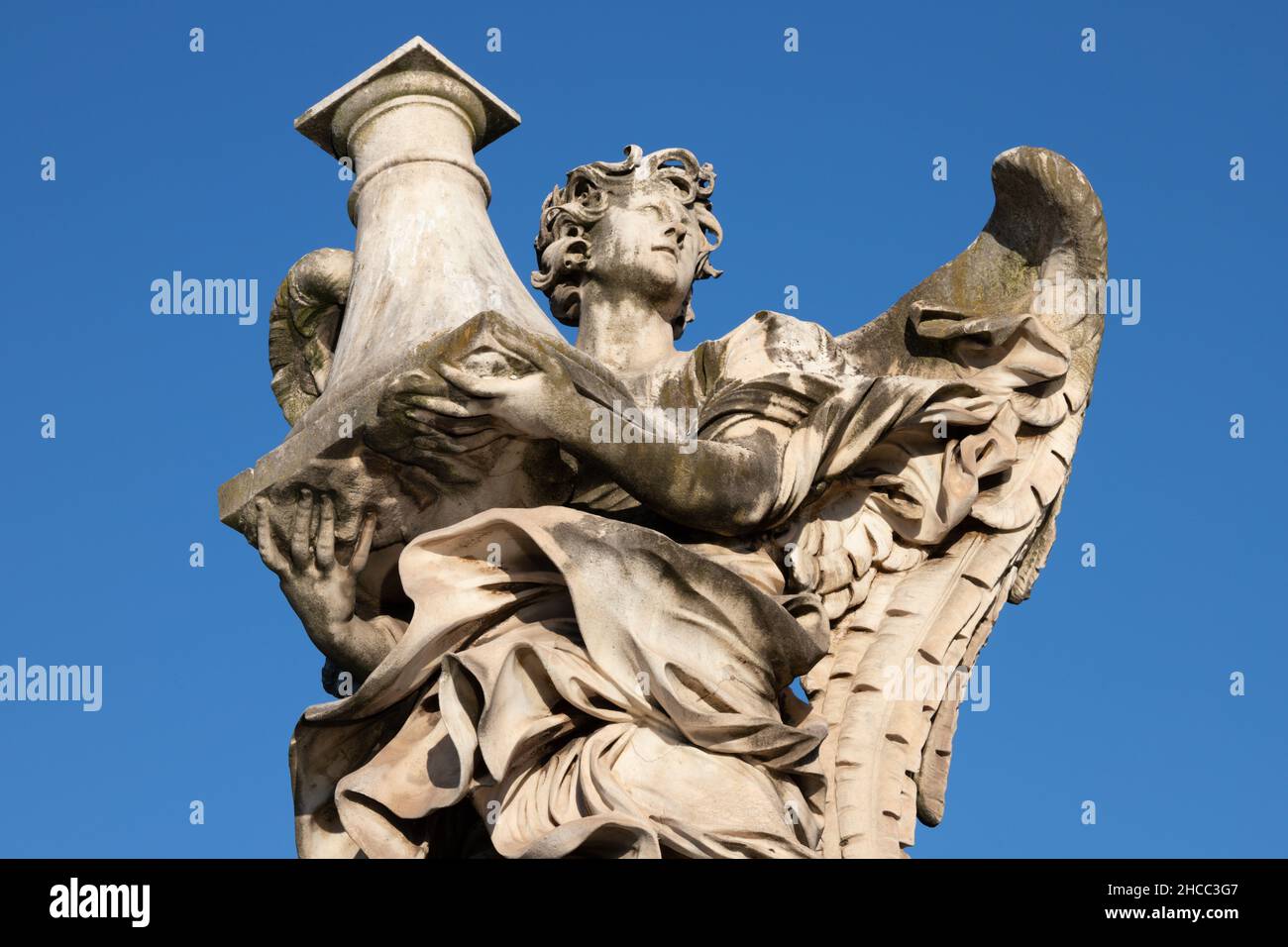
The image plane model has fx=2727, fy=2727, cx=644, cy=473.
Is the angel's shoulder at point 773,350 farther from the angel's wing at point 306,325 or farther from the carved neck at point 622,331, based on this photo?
the angel's wing at point 306,325

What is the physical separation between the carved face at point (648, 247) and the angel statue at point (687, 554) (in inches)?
0.5

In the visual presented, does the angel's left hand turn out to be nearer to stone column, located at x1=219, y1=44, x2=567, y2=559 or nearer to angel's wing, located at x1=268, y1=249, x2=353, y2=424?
stone column, located at x1=219, y1=44, x2=567, y2=559

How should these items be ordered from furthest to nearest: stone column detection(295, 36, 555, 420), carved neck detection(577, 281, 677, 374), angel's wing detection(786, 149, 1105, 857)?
carved neck detection(577, 281, 677, 374)
stone column detection(295, 36, 555, 420)
angel's wing detection(786, 149, 1105, 857)

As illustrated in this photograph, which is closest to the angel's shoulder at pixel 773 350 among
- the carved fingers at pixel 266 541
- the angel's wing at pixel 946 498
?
the angel's wing at pixel 946 498

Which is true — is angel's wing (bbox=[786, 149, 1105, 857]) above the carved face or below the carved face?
below

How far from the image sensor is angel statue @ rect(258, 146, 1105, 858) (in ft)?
30.6

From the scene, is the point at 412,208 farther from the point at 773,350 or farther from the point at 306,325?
the point at 773,350

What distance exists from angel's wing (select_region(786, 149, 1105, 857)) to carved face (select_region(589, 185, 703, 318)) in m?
0.76

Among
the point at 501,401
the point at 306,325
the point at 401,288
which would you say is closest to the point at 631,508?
the point at 501,401

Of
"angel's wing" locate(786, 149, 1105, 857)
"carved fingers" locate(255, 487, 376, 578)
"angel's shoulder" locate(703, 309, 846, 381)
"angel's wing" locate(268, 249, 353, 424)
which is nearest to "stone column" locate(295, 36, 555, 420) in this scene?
"angel's wing" locate(268, 249, 353, 424)

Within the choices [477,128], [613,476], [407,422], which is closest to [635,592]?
[613,476]

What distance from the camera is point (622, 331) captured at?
10.9 m

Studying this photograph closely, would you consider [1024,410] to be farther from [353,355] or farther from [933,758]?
[353,355]

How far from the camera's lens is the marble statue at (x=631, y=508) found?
368 inches
